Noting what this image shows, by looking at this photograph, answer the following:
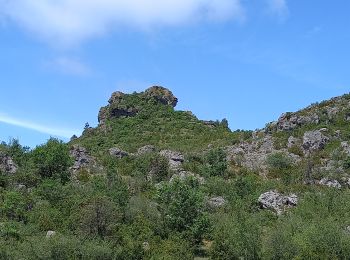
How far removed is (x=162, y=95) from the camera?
451 feet

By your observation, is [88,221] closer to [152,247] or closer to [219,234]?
[152,247]

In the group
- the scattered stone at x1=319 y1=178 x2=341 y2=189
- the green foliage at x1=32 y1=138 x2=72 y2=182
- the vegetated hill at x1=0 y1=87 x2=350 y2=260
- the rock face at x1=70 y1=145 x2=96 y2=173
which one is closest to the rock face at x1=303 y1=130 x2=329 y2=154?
the vegetated hill at x1=0 y1=87 x2=350 y2=260

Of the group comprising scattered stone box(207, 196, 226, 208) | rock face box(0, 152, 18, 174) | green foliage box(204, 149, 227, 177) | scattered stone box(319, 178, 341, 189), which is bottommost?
scattered stone box(207, 196, 226, 208)

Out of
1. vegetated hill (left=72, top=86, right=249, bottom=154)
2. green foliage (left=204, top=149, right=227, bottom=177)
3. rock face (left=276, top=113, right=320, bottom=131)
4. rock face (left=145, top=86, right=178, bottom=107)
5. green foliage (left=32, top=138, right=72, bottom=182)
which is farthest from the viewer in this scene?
rock face (left=145, top=86, right=178, bottom=107)

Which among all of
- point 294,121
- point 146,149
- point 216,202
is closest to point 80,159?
point 146,149

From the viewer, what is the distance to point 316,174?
77.6 meters

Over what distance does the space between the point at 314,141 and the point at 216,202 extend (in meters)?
28.9

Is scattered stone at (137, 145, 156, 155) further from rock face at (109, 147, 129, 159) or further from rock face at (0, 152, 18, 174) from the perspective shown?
rock face at (0, 152, 18, 174)

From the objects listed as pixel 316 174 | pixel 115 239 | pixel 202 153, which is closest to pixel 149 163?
pixel 202 153

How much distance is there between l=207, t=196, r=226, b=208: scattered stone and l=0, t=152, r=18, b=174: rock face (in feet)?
106

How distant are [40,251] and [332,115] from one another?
69.9 m

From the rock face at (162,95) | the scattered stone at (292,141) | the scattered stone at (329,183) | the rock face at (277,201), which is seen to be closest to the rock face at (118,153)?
the scattered stone at (292,141)

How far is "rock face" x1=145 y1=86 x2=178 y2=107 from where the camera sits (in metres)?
137

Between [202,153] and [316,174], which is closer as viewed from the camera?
[316,174]
